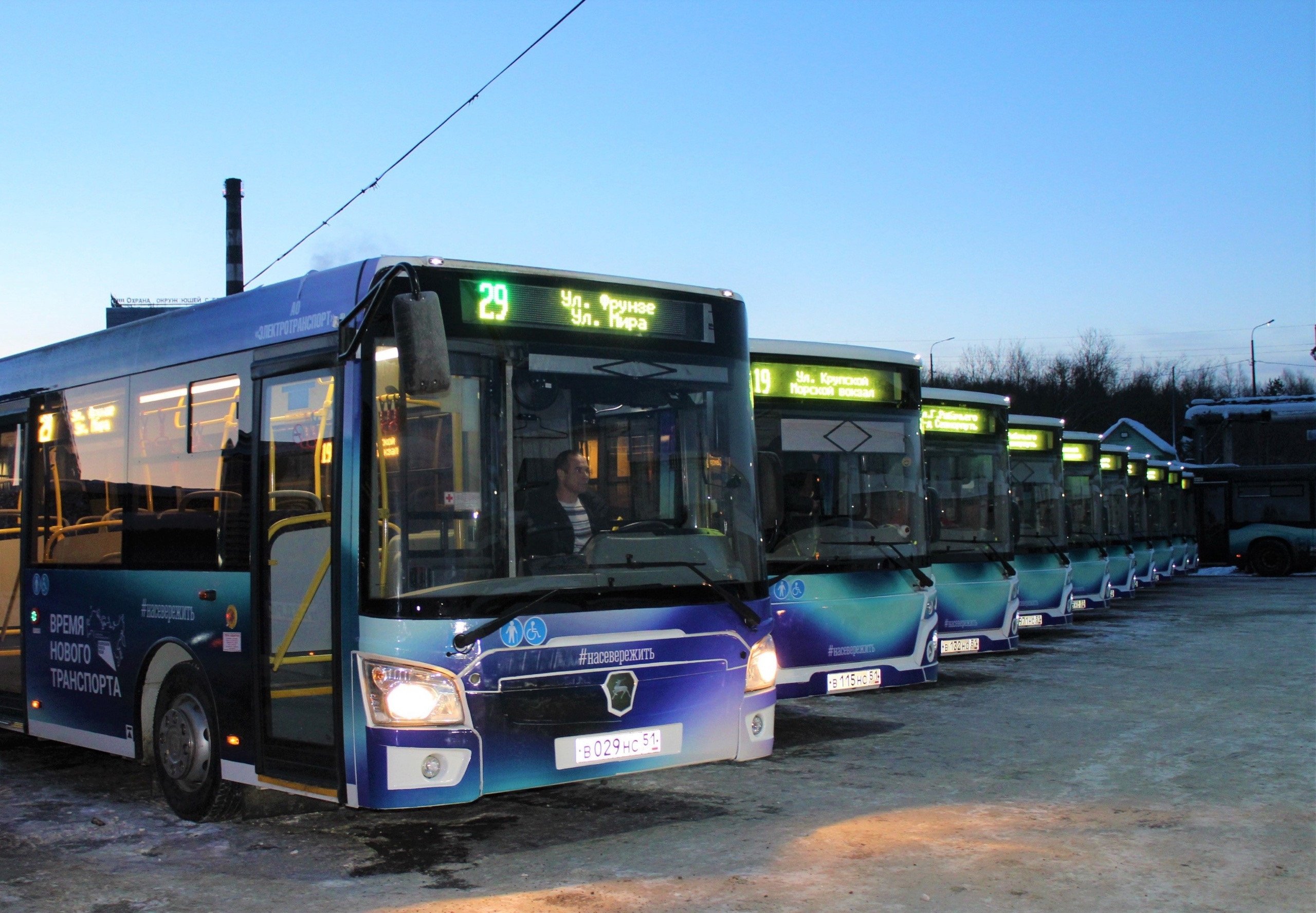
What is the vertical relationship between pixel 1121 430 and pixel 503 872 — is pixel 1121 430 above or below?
above

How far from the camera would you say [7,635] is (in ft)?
32.5

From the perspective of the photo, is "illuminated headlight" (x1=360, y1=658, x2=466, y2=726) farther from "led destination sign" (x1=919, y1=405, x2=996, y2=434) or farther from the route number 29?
"led destination sign" (x1=919, y1=405, x2=996, y2=434)

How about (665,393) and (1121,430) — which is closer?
(665,393)

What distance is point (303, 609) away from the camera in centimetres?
679

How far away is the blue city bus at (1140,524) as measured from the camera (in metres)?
27.8

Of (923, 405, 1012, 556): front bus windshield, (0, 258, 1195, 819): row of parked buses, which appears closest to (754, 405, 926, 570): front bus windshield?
(923, 405, 1012, 556): front bus windshield

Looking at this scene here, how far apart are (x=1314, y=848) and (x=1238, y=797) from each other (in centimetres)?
123

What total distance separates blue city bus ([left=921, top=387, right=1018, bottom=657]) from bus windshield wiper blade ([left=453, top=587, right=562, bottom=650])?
7696 mm

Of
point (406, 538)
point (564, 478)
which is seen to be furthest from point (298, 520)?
point (564, 478)

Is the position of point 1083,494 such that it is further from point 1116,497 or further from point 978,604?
point 978,604

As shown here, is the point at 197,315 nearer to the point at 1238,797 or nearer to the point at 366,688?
the point at 366,688

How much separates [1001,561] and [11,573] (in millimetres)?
9575

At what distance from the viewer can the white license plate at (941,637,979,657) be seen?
553 inches

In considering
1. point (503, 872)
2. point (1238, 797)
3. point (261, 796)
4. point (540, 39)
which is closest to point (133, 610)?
point (261, 796)
